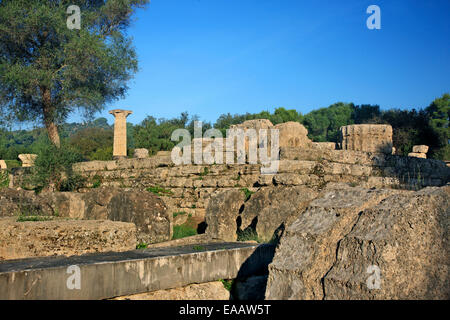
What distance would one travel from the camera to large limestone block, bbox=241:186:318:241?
22.9 ft

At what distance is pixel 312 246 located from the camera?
9.37ft

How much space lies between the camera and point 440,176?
Answer: 12445 millimetres

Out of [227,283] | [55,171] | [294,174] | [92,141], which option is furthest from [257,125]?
[92,141]

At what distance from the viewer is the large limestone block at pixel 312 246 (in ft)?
8.82

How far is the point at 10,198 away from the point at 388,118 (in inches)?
1133

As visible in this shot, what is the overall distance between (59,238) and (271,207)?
365 cm

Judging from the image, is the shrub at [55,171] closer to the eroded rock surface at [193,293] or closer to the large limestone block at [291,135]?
the large limestone block at [291,135]

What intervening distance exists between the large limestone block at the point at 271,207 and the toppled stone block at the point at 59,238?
2.53 metres

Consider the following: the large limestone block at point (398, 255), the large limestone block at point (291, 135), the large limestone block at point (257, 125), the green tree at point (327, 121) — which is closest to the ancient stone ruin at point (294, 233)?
the large limestone block at point (398, 255)

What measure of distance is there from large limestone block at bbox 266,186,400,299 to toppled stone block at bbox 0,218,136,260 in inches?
96.9

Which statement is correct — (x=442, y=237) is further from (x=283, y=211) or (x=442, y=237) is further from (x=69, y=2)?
(x=69, y=2)

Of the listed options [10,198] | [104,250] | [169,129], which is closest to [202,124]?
[169,129]

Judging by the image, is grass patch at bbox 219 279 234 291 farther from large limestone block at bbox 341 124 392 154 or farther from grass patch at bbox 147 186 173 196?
large limestone block at bbox 341 124 392 154

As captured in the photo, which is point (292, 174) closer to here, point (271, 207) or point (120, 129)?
point (271, 207)
